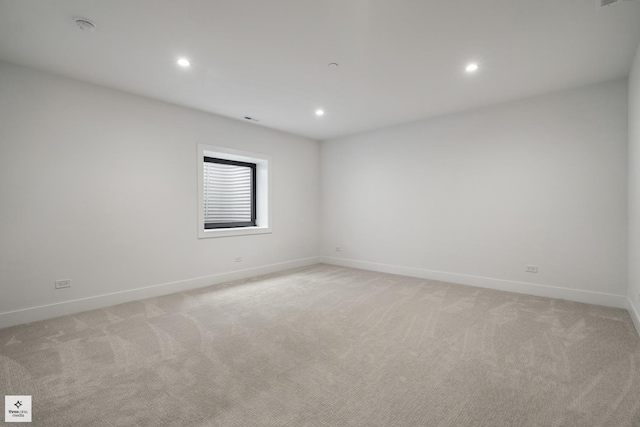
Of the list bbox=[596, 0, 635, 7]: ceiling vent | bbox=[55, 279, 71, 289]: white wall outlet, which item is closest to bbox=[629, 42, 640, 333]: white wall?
bbox=[596, 0, 635, 7]: ceiling vent

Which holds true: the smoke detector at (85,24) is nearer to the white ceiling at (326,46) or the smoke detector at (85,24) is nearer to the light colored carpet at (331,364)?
the white ceiling at (326,46)

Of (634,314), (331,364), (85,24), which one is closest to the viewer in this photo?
(331,364)

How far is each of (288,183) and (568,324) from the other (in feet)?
15.2

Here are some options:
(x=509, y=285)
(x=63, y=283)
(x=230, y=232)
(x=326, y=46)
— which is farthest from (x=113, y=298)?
(x=509, y=285)

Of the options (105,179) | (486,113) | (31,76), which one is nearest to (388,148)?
(486,113)

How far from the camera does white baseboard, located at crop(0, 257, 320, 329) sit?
9.98ft

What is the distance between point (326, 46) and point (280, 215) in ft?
11.4

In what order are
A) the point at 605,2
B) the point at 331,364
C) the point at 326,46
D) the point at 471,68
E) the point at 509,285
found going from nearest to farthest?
the point at 605,2 < the point at 331,364 < the point at 326,46 < the point at 471,68 < the point at 509,285

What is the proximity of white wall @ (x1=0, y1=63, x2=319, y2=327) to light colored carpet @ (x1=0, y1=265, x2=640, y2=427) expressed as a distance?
0.44 metres

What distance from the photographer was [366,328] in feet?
9.52

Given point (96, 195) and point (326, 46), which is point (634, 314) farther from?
point (96, 195)

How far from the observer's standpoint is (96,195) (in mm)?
3537

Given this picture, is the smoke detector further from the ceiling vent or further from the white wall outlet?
the ceiling vent

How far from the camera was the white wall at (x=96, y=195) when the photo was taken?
3.05 meters
